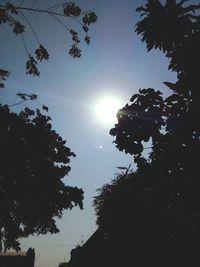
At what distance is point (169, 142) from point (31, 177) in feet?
65.6

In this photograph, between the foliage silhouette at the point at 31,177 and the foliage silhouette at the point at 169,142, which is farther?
the foliage silhouette at the point at 31,177

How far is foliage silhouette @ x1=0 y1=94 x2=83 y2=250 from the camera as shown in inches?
934

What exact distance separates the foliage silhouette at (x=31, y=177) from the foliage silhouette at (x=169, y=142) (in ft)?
53.9

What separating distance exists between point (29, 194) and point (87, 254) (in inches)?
258

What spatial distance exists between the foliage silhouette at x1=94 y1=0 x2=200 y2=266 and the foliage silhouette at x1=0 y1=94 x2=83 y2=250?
16.4 metres

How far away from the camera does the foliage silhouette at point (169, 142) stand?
6852 mm

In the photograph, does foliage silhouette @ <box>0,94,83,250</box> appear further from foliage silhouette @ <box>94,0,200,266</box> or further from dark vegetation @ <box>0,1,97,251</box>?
foliage silhouette @ <box>94,0,200,266</box>

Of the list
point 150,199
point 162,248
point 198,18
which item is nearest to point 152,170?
point 150,199

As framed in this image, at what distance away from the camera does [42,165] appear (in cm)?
2656

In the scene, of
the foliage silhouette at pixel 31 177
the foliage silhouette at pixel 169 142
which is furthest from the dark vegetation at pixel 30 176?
the foliage silhouette at pixel 169 142

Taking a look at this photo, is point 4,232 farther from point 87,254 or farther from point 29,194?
point 87,254

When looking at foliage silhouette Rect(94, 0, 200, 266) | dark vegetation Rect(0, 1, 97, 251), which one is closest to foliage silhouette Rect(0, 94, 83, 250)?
dark vegetation Rect(0, 1, 97, 251)

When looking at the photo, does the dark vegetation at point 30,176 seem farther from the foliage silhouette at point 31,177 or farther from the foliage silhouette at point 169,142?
the foliage silhouette at point 169,142

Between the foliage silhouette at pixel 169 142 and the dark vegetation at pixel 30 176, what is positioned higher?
the dark vegetation at pixel 30 176
